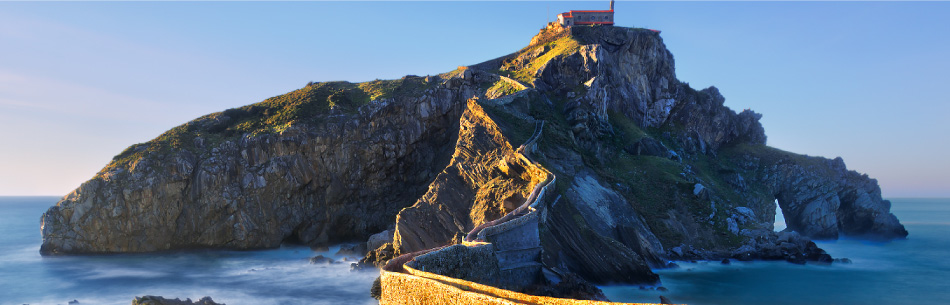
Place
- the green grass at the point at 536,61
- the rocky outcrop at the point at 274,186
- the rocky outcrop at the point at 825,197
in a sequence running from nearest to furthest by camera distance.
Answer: the rocky outcrop at the point at 274,186 < the rocky outcrop at the point at 825,197 < the green grass at the point at 536,61

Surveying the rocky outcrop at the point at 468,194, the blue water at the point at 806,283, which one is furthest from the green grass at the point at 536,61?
the blue water at the point at 806,283

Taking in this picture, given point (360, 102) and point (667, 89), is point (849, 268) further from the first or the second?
point (360, 102)

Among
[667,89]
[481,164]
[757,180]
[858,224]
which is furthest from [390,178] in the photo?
[858,224]

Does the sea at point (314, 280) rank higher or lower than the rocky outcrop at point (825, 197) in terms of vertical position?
lower

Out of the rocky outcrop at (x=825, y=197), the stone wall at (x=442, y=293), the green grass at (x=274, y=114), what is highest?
the green grass at (x=274, y=114)

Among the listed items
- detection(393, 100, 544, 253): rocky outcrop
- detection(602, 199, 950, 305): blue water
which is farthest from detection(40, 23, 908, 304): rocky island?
detection(602, 199, 950, 305): blue water

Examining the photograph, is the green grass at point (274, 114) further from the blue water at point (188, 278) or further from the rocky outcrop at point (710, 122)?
the rocky outcrop at point (710, 122)
